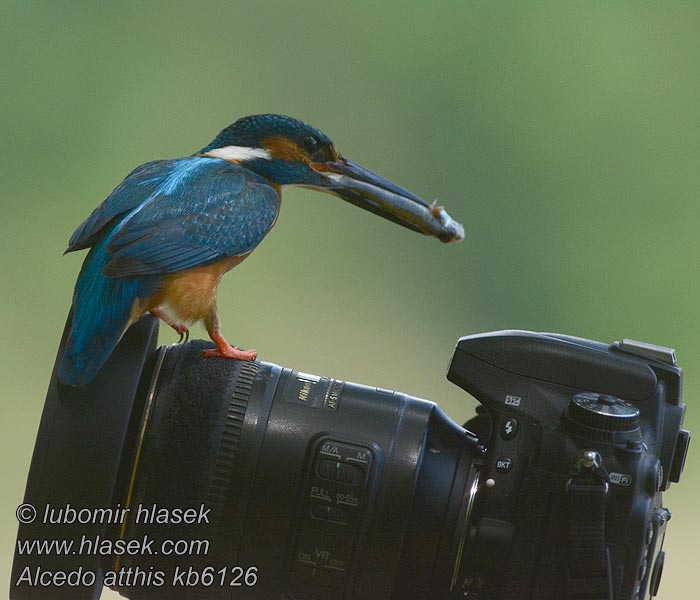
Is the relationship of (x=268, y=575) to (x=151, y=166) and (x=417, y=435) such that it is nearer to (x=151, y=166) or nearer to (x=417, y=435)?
(x=417, y=435)

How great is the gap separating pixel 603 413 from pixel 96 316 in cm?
A: 47

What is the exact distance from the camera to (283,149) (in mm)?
1121

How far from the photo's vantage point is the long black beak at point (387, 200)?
108cm

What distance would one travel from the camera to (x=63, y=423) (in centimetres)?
92

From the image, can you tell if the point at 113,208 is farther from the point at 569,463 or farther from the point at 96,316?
the point at 569,463

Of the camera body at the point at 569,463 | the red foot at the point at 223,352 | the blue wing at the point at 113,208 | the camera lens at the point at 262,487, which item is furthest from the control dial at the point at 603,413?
the blue wing at the point at 113,208

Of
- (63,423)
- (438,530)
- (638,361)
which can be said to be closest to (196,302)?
(63,423)

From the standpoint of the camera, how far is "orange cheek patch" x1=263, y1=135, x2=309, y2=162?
3.66 ft

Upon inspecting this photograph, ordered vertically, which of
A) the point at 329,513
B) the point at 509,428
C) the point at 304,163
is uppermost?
the point at 304,163

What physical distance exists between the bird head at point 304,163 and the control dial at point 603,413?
0.73 ft

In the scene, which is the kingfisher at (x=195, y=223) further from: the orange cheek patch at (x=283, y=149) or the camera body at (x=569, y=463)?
the camera body at (x=569, y=463)

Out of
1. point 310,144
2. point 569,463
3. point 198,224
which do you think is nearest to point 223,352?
point 198,224

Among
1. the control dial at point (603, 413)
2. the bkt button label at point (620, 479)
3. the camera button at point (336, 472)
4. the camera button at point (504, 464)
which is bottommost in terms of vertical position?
the camera button at point (336, 472)

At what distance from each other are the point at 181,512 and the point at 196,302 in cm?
22
